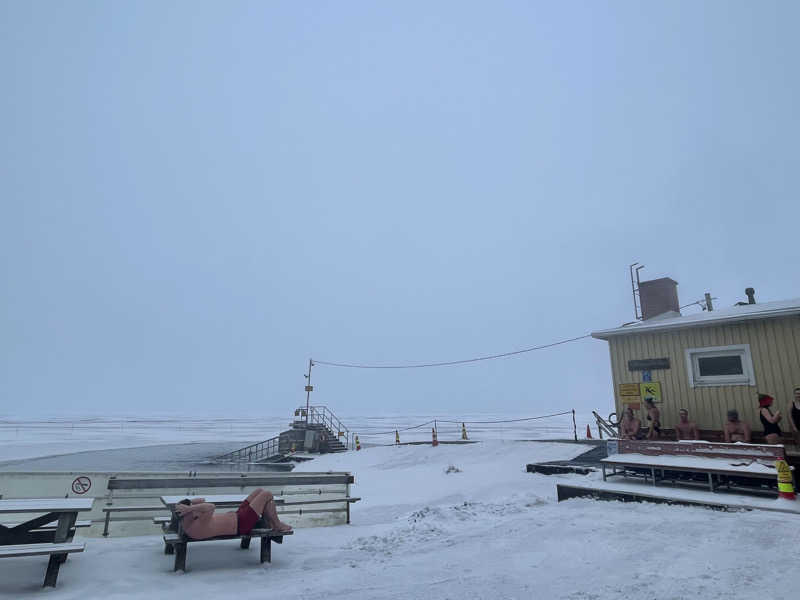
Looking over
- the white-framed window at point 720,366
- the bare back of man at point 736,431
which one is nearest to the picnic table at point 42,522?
the bare back of man at point 736,431

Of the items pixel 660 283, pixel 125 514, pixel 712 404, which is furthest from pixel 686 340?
pixel 125 514

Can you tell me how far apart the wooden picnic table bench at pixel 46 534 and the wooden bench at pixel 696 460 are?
388 inches

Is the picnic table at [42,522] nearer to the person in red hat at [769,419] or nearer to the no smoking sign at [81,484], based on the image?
the no smoking sign at [81,484]

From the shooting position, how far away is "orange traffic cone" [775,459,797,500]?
7.91 m

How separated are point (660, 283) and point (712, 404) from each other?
6.32 metres

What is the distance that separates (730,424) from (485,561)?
7884 millimetres

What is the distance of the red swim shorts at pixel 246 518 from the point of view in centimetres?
586

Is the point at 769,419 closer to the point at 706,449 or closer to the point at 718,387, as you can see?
the point at 718,387

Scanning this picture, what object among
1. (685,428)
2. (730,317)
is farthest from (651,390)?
(730,317)

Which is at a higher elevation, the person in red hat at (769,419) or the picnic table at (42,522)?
the person in red hat at (769,419)

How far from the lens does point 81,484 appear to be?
28.1 feet

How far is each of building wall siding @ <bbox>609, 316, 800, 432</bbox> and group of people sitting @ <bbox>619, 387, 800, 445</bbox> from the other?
228mm

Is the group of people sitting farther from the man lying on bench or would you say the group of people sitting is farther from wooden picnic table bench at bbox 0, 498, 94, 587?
wooden picnic table bench at bbox 0, 498, 94, 587

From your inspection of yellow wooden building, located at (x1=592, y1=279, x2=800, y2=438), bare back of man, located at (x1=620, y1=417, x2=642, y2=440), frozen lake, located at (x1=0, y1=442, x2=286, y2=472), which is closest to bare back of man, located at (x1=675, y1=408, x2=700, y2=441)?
yellow wooden building, located at (x1=592, y1=279, x2=800, y2=438)
